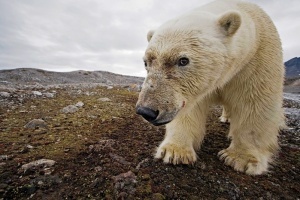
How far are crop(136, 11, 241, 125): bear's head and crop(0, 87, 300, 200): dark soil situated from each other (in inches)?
22.1

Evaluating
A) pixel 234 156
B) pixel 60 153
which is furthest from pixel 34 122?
pixel 234 156

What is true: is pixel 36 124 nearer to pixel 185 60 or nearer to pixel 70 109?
pixel 70 109

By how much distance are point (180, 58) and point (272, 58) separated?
4.11 feet

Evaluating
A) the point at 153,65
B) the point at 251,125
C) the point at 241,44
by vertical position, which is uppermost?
the point at 241,44

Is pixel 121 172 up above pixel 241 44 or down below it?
below

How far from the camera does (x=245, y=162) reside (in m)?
2.79

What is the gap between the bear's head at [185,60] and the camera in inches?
89.8

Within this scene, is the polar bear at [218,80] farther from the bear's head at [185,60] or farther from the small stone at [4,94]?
the small stone at [4,94]

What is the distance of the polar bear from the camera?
7.86 feet

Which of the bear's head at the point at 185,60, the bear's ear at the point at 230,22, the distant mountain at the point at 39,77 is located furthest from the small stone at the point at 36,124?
the distant mountain at the point at 39,77

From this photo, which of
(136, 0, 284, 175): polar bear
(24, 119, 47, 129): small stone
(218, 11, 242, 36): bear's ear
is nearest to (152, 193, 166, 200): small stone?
(136, 0, 284, 175): polar bear

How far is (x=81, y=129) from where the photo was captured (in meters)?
3.50

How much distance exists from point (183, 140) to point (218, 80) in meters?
0.79

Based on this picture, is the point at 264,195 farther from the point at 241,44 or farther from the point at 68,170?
the point at 68,170
